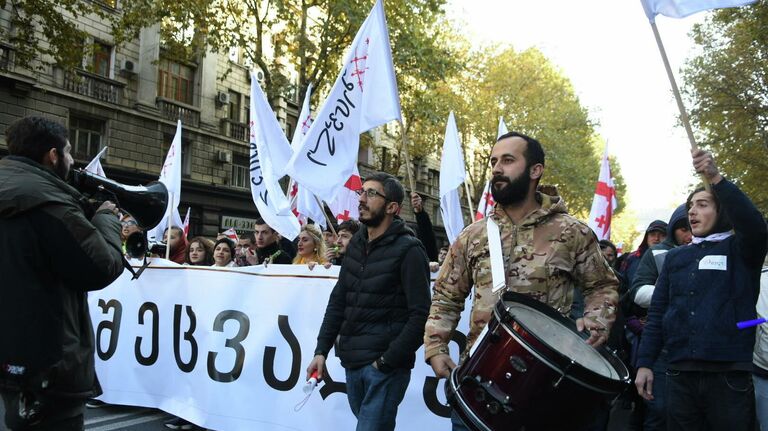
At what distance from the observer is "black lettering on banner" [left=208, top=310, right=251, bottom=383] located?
5.67 meters

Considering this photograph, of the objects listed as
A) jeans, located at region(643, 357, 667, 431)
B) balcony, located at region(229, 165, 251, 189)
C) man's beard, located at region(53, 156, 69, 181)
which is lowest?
jeans, located at region(643, 357, 667, 431)

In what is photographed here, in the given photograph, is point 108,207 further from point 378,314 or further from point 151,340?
point 151,340

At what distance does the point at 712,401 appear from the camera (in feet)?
10.7

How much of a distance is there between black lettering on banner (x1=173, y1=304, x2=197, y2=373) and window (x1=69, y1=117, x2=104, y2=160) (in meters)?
16.2

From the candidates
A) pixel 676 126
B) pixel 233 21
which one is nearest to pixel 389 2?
pixel 233 21

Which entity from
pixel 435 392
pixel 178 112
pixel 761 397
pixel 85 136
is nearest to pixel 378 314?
pixel 435 392

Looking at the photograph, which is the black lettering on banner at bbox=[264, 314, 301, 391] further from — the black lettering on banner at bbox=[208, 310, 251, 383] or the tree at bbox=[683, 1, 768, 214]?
the tree at bbox=[683, 1, 768, 214]

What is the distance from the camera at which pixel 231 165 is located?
26.7 metres

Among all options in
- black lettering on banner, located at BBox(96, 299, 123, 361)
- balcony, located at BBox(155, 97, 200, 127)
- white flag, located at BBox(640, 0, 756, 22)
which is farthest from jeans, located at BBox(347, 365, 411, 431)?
balcony, located at BBox(155, 97, 200, 127)

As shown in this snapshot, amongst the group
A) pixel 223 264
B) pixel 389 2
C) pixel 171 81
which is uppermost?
pixel 389 2

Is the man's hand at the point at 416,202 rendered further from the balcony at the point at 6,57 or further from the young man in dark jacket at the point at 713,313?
the balcony at the point at 6,57

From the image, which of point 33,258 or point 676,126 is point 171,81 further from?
point 33,258

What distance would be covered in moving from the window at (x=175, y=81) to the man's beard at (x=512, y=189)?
2267 cm

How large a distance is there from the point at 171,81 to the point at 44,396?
2348 centimetres
